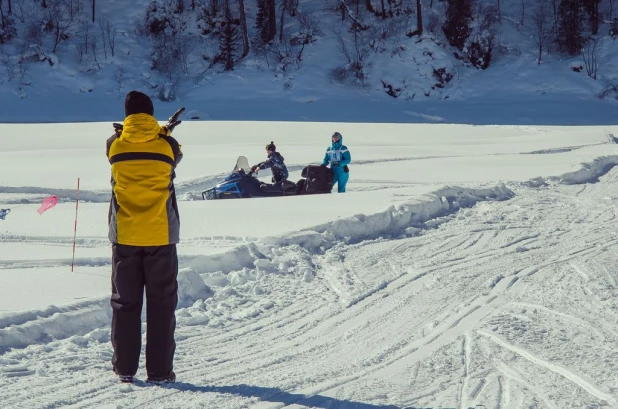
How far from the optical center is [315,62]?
41750 millimetres

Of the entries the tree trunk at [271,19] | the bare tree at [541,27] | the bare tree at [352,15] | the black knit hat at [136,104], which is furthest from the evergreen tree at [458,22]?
the black knit hat at [136,104]

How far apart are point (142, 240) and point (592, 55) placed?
40.2 meters

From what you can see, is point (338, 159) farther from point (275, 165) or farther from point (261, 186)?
point (261, 186)

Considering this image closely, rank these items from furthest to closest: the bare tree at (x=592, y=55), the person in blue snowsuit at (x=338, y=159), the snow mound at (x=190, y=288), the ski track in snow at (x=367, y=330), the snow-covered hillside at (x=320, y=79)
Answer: the bare tree at (x=592, y=55) < the snow-covered hillside at (x=320, y=79) < the person in blue snowsuit at (x=338, y=159) < the snow mound at (x=190, y=288) < the ski track in snow at (x=367, y=330)

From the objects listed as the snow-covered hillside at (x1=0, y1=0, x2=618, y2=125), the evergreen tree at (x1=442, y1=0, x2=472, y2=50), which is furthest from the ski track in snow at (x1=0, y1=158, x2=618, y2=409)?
the evergreen tree at (x1=442, y1=0, x2=472, y2=50)

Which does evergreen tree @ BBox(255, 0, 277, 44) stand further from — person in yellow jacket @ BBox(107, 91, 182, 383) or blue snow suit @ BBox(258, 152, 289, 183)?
person in yellow jacket @ BBox(107, 91, 182, 383)

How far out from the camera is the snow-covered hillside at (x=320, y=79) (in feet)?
124

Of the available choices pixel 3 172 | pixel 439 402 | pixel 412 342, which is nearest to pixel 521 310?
pixel 412 342

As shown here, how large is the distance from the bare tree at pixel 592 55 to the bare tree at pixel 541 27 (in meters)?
2.11

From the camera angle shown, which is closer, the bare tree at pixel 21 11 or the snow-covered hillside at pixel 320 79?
the snow-covered hillside at pixel 320 79

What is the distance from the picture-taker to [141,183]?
4.37 m

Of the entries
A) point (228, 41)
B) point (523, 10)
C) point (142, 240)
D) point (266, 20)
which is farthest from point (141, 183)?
point (523, 10)

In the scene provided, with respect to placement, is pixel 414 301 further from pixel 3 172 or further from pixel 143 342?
pixel 3 172

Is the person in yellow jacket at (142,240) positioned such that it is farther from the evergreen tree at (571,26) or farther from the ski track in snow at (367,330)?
the evergreen tree at (571,26)
